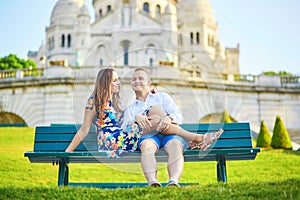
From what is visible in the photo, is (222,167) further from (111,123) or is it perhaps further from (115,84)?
(115,84)

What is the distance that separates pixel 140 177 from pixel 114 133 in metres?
5.06

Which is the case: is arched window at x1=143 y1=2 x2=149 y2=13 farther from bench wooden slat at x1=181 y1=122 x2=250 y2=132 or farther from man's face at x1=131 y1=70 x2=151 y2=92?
man's face at x1=131 y1=70 x2=151 y2=92

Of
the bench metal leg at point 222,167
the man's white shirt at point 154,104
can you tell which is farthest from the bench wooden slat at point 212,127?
the man's white shirt at point 154,104

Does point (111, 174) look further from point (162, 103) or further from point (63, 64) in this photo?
point (63, 64)

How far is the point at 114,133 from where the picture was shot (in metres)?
5.75

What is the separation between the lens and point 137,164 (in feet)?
19.2

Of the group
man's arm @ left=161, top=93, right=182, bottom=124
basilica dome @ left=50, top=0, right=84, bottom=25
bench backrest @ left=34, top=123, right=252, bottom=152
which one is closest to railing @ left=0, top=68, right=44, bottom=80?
bench backrest @ left=34, top=123, right=252, bottom=152

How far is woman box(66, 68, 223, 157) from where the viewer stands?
18.3 ft

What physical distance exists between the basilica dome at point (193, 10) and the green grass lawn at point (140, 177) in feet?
131

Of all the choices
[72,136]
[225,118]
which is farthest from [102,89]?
[225,118]

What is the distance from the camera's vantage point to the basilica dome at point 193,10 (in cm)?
5572

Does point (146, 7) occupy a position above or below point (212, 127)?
above

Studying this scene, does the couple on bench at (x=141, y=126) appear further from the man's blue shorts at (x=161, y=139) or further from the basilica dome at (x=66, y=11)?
the basilica dome at (x=66, y=11)

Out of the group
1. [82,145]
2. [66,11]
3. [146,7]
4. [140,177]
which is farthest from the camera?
[146,7]
